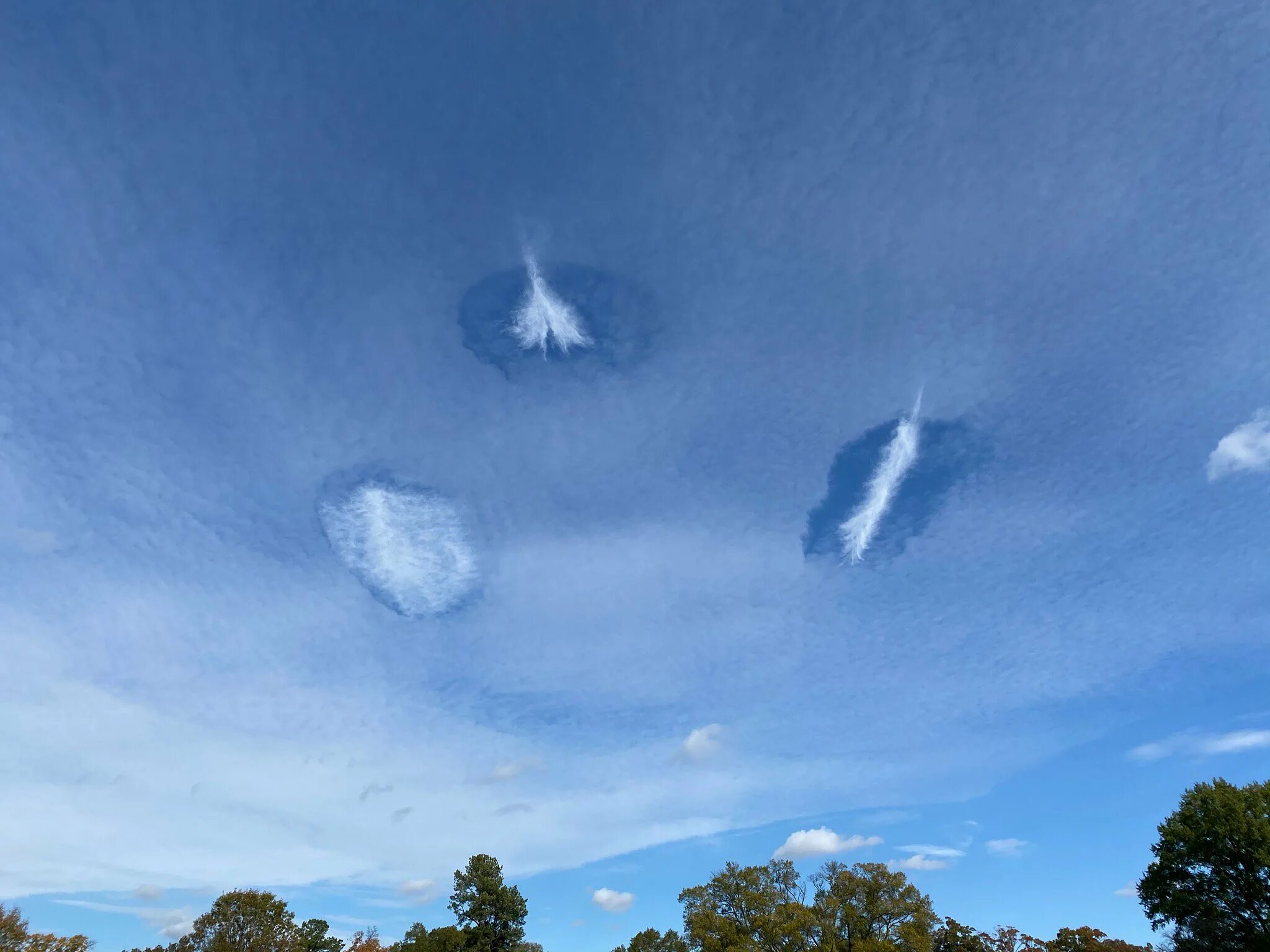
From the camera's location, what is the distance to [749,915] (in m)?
75.9

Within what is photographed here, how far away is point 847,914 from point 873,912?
2727 millimetres

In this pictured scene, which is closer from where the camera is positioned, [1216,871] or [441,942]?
[1216,871]

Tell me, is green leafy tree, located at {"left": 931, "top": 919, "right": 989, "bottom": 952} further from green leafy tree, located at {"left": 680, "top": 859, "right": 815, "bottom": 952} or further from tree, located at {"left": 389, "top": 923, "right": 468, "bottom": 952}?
tree, located at {"left": 389, "top": 923, "right": 468, "bottom": 952}

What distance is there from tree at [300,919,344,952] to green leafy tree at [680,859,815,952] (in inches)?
1983

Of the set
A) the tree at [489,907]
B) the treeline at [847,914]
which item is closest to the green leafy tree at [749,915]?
the treeline at [847,914]

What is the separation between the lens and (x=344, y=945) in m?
97.9

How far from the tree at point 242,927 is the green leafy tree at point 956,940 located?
74.8 meters

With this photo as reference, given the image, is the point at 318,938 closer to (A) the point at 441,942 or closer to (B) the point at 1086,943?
(A) the point at 441,942

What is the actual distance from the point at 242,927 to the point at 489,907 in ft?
98.4

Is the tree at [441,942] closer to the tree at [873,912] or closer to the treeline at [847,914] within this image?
the treeline at [847,914]

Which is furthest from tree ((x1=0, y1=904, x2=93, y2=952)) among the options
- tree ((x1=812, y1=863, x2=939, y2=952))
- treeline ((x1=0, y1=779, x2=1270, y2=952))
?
tree ((x1=812, y1=863, x2=939, y2=952))

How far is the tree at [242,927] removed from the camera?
73562mm

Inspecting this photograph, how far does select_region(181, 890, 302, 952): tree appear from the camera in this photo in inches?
2896

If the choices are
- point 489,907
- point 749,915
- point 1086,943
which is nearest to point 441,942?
point 489,907
